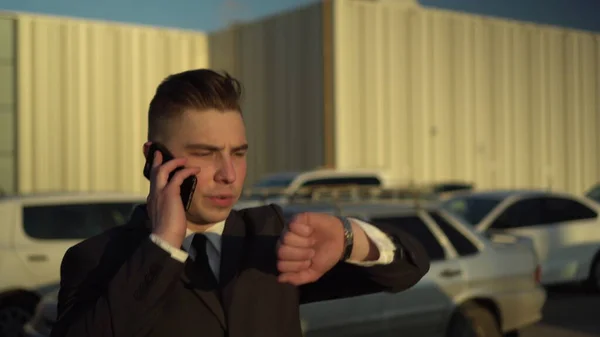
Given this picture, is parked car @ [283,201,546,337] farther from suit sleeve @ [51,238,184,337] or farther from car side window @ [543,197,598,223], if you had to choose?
car side window @ [543,197,598,223]

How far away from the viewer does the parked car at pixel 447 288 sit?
6520mm

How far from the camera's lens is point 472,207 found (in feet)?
41.6

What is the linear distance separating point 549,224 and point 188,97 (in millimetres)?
11319

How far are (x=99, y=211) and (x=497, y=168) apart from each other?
1929 centimetres

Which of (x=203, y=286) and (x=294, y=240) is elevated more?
(x=294, y=240)

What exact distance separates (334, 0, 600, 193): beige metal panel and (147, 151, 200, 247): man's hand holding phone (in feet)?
69.9

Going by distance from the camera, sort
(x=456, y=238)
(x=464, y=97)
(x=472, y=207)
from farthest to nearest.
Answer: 1. (x=464, y=97)
2. (x=472, y=207)
3. (x=456, y=238)

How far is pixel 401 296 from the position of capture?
6.59 metres

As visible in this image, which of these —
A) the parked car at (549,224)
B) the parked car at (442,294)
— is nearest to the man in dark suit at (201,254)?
the parked car at (442,294)

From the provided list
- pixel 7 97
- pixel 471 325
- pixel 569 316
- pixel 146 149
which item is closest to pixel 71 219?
pixel 471 325

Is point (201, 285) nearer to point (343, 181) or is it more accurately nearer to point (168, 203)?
point (168, 203)

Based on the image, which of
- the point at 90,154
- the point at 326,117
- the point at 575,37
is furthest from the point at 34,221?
the point at 575,37

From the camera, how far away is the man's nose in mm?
1823

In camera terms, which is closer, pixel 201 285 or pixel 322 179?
pixel 201 285
